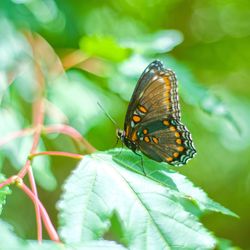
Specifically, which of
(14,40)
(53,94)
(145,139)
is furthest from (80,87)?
(145,139)

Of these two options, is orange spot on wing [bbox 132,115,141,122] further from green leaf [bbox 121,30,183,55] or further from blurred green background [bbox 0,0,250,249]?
green leaf [bbox 121,30,183,55]

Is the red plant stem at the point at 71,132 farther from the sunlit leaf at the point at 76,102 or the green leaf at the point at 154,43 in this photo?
the green leaf at the point at 154,43

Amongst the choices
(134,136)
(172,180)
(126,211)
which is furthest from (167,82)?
(126,211)

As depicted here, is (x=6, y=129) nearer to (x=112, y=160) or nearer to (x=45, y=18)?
(x=45, y=18)

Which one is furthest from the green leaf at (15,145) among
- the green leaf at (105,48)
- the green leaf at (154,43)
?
the green leaf at (154,43)

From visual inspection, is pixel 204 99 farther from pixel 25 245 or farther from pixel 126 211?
pixel 25 245
